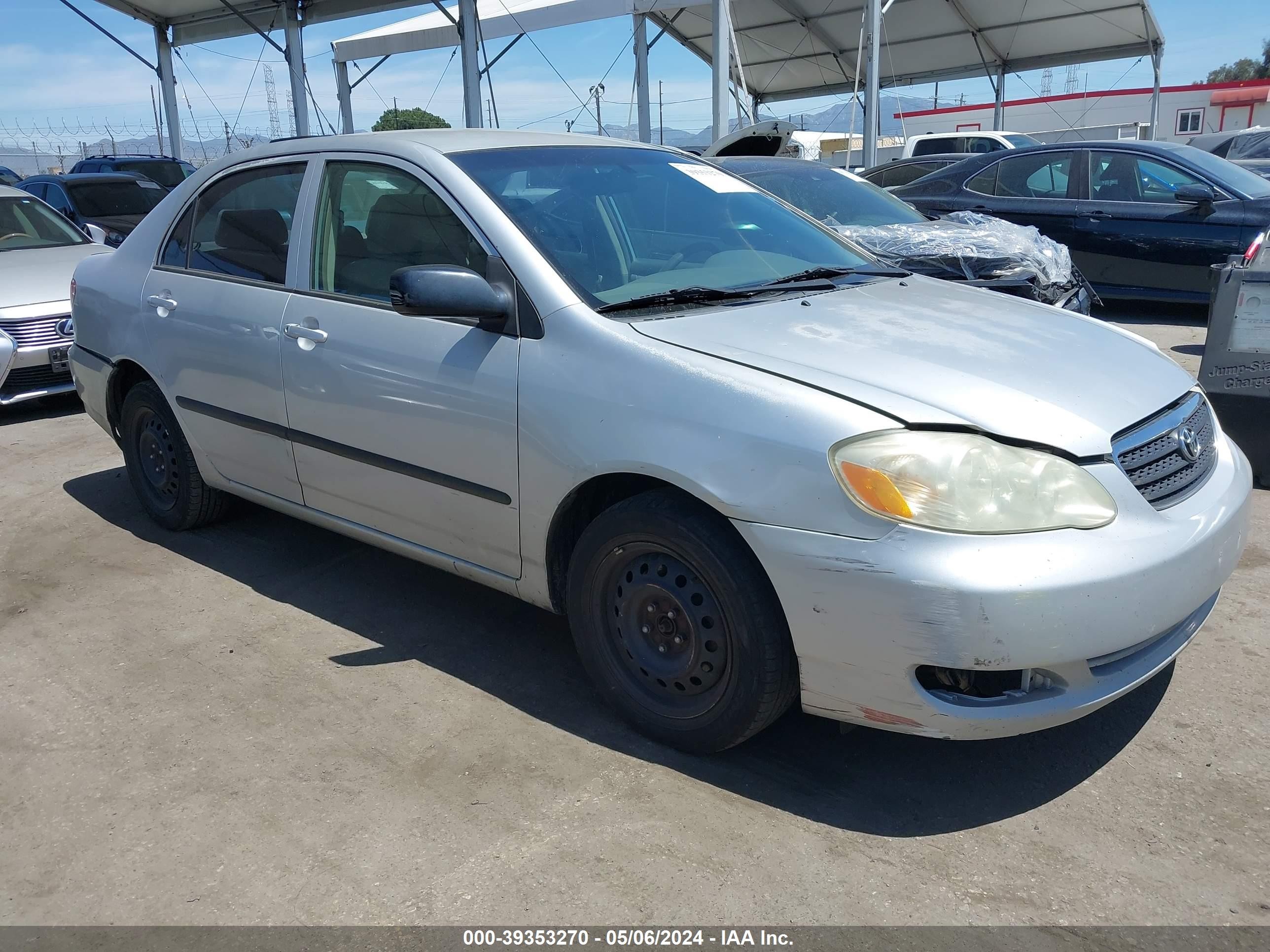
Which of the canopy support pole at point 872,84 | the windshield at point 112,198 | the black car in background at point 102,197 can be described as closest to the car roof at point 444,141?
the black car in background at point 102,197

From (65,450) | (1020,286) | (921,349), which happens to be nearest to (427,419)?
(921,349)

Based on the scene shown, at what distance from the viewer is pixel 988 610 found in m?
2.30

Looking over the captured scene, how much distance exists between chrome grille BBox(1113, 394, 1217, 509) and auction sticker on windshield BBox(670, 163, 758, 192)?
178cm

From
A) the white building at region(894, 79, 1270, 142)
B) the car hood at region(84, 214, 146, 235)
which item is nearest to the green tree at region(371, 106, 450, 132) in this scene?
the white building at region(894, 79, 1270, 142)

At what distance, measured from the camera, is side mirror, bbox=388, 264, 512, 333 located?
2.99 meters

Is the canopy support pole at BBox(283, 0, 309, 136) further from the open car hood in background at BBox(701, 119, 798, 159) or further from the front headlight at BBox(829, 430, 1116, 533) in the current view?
the front headlight at BBox(829, 430, 1116, 533)

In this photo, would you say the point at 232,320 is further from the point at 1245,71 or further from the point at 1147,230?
the point at 1245,71

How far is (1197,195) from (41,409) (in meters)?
9.19

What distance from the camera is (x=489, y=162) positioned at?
11.3ft

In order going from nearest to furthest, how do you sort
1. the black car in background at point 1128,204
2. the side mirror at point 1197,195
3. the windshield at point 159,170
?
1. the side mirror at point 1197,195
2. the black car in background at point 1128,204
3. the windshield at point 159,170

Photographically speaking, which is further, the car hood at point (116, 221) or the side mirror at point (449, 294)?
the car hood at point (116, 221)

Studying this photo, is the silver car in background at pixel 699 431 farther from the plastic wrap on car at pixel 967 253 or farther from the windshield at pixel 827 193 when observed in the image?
the windshield at pixel 827 193

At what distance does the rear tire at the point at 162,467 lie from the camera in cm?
451

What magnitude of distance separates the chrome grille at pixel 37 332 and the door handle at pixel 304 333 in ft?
13.8
